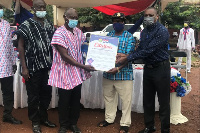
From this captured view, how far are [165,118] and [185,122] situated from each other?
1132mm

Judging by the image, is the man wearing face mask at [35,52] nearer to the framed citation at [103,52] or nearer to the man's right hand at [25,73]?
the man's right hand at [25,73]

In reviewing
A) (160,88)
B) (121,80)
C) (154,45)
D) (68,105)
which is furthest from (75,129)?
(154,45)

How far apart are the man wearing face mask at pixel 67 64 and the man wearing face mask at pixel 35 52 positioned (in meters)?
0.22

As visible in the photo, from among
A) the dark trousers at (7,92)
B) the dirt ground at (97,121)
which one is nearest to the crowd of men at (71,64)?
the dark trousers at (7,92)

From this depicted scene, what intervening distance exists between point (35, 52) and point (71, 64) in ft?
1.99

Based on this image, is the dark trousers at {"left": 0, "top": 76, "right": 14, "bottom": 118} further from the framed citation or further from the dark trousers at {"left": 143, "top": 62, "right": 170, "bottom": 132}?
the dark trousers at {"left": 143, "top": 62, "right": 170, "bottom": 132}

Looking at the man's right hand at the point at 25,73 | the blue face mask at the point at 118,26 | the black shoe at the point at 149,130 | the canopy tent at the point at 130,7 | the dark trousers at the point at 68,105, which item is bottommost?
the black shoe at the point at 149,130

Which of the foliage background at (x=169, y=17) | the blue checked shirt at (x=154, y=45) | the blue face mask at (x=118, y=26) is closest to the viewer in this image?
the blue checked shirt at (x=154, y=45)

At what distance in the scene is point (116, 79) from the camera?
12.4ft

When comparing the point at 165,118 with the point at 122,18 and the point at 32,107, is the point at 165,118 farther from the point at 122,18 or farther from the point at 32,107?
the point at 32,107

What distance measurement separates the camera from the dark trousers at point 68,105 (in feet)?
11.7

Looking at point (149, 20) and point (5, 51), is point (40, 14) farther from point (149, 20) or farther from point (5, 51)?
point (149, 20)

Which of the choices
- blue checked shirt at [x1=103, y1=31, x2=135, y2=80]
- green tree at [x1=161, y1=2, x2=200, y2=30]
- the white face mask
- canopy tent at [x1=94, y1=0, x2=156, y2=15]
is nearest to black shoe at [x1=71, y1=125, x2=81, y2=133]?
blue checked shirt at [x1=103, y1=31, x2=135, y2=80]

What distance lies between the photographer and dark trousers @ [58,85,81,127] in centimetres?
357
